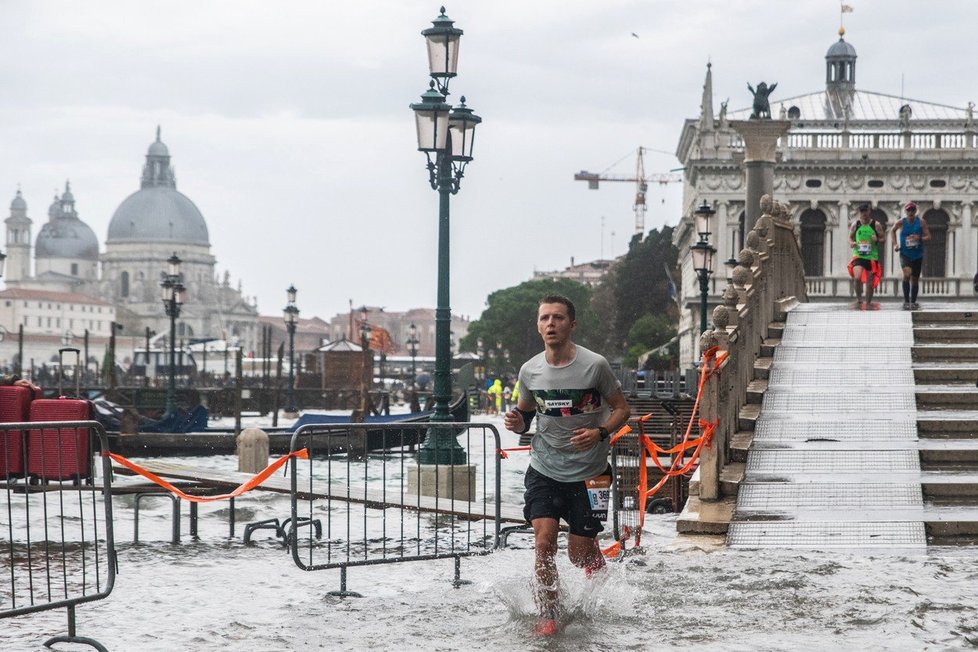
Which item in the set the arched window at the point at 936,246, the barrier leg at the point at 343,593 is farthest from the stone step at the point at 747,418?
the arched window at the point at 936,246

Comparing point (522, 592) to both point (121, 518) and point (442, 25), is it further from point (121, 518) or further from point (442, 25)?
point (442, 25)

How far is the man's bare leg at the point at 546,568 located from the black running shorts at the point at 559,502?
5 centimetres

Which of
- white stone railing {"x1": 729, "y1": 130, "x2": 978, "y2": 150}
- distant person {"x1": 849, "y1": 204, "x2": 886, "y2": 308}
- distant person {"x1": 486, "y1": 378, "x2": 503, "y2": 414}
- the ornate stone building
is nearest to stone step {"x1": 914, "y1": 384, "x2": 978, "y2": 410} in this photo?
distant person {"x1": 849, "y1": 204, "x2": 886, "y2": 308}

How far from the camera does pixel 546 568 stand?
289 inches

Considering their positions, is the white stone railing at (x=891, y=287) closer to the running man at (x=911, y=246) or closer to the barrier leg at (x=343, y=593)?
the running man at (x=911, y=246)

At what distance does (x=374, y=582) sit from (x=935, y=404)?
5.95m

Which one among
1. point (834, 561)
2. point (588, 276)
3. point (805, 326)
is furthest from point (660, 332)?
point (588, 276)

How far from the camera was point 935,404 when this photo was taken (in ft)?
42.2

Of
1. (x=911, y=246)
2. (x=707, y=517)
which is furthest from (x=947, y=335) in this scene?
(x=707, y=517)

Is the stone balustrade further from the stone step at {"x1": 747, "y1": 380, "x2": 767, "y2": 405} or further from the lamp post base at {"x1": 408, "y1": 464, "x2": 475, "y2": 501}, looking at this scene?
the lamp post base at {"x1": 408, "y1": 464, "x2": 475, "y2": 501}

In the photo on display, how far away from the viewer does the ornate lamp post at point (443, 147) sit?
16047 mm

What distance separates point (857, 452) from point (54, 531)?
21.4 feet

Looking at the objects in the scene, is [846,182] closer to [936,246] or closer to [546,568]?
[936,246]

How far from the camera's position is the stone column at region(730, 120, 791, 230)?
2130 centimetres
